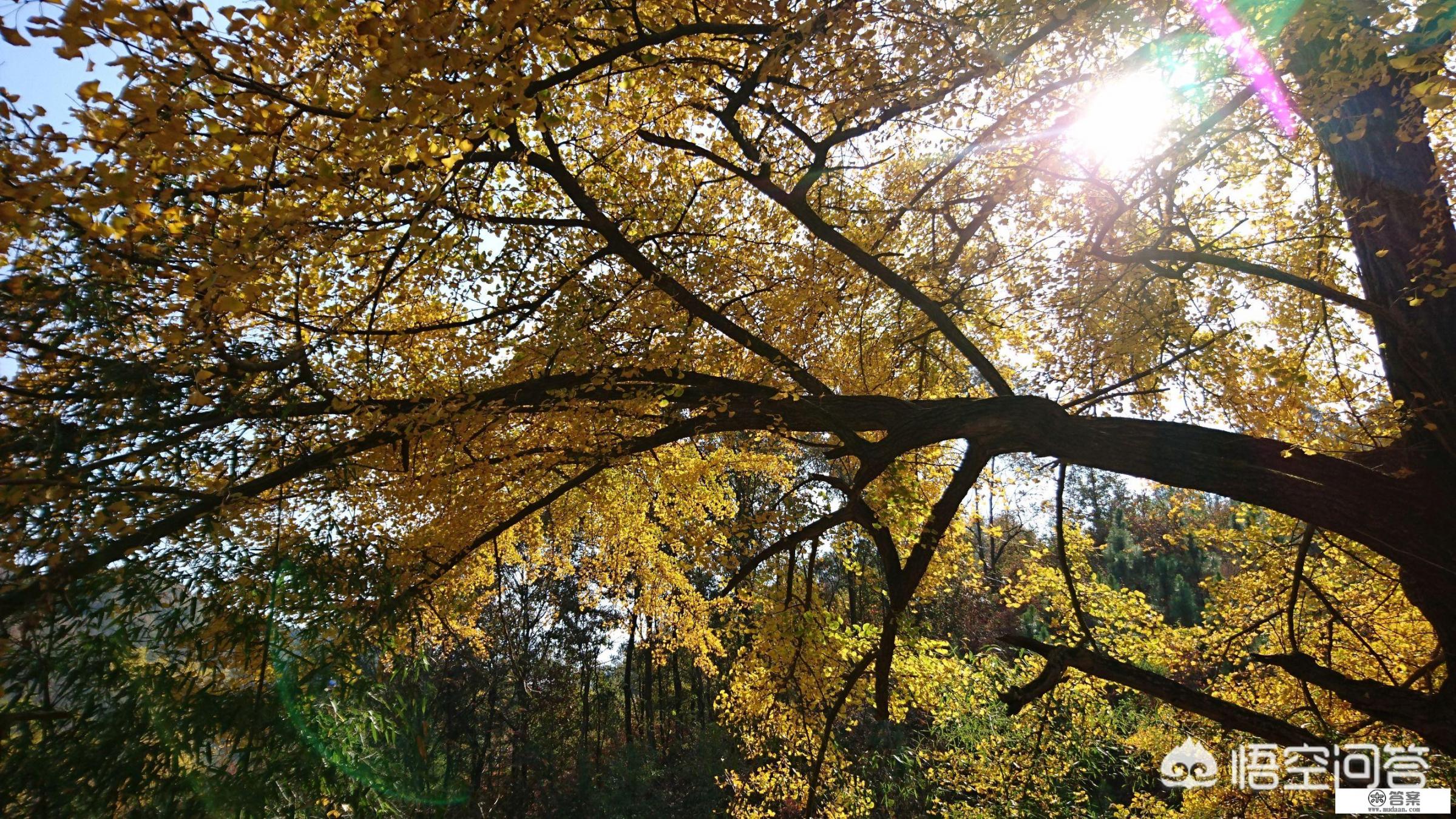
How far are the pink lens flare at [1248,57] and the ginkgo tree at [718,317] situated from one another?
3cm

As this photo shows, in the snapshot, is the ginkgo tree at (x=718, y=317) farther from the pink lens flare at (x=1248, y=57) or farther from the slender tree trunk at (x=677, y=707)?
the slender tree trunk at (x=677, y=707)

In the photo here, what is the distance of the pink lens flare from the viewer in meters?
3.10

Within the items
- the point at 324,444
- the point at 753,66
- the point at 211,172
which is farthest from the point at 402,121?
the point at 753,66

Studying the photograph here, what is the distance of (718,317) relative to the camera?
441 cm

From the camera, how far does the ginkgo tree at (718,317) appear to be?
2588 mm

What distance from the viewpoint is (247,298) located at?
2.95 m

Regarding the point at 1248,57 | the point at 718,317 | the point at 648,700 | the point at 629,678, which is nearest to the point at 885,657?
the point at 718,317

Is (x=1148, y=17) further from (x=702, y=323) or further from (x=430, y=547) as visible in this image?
(x=430, y=547)

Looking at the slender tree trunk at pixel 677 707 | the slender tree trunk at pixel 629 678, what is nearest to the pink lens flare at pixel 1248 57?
the slender tree trunk at pixel 629 678

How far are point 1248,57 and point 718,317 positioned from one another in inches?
121

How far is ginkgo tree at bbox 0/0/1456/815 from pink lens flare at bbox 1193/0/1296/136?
1.3 inches

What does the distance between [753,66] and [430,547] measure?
3.94m

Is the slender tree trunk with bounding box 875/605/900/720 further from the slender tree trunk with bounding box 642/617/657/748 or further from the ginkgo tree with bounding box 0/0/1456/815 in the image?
the slender tree trunk with bounding box 642/617/657/748

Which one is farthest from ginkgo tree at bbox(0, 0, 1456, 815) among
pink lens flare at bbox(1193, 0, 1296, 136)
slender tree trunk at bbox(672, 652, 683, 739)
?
slender tree trunk at bbox(672, 652, 683, 739)
